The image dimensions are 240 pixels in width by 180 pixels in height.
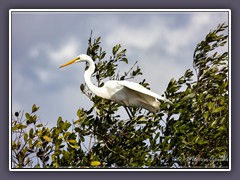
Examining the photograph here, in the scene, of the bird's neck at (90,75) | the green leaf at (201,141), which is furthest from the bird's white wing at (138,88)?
the green leaf at (201,141)

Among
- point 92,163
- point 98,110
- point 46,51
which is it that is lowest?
point 92,163

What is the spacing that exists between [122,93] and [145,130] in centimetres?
37

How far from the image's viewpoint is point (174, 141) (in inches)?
219

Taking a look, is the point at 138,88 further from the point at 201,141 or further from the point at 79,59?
the point at 201,141

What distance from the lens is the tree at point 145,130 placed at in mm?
5449

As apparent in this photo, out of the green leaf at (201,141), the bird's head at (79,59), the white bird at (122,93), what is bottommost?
the green leaf at (201,141)

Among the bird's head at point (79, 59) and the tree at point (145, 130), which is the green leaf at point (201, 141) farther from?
the bird's head at point (79, 59)

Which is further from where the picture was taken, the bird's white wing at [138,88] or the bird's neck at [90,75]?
the bird's neck at [90,75]

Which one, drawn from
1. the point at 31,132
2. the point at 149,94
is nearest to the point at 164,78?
the point at 149,94

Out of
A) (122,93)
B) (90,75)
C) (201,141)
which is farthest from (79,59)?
(201,141)

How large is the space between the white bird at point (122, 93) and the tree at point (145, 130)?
0.19 ft

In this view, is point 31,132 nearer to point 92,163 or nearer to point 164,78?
point 92,163

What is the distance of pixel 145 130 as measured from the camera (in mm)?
5656

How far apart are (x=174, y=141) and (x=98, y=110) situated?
629mm
